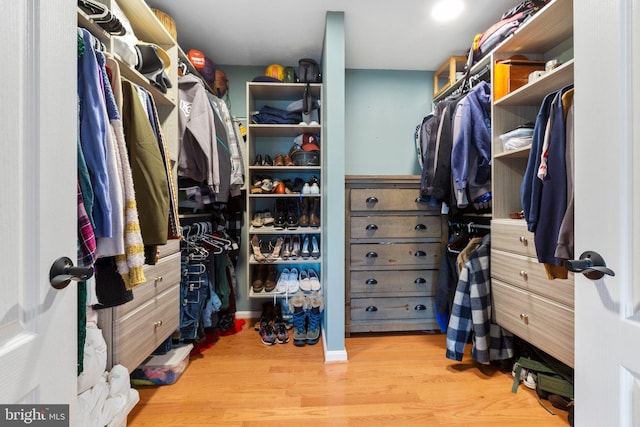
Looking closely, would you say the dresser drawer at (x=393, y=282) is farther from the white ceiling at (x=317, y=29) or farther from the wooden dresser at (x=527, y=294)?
the white ceiling at (x=317, y=29)

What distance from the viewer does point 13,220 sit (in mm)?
415

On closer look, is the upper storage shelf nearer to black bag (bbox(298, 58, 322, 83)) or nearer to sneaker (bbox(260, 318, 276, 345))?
black bag (bbox(298, 58, 322, 83))

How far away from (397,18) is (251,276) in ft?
7.31

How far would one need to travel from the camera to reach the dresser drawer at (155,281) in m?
1.14

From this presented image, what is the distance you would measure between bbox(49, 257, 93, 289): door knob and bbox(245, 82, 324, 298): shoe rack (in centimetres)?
157

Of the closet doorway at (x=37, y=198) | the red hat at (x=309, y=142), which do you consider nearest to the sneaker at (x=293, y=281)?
the red hat at (x=309, y=142)

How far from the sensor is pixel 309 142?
218 cm

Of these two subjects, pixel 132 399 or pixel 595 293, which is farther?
pixel 132 399

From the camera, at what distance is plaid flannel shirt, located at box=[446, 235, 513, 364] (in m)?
→ 1.54

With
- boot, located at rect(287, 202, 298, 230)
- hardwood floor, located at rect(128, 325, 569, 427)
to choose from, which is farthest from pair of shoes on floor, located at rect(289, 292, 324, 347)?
boot, located at rect(287, 202, 298, 230)

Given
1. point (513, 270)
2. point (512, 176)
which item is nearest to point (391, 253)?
point (513, 270)

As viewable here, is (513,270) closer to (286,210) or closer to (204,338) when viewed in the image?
(286,210)

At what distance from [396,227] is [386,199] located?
0.76ft

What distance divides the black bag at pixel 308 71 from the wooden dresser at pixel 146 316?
159 centimetres
